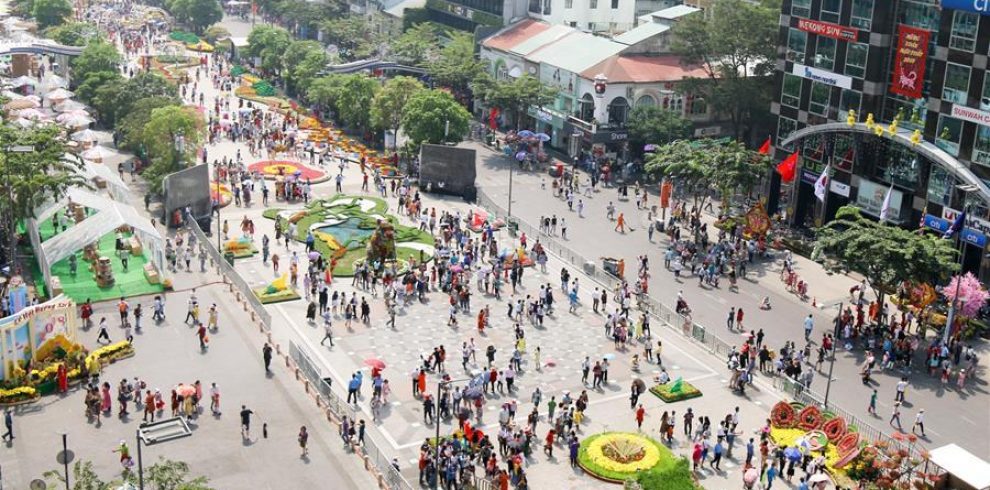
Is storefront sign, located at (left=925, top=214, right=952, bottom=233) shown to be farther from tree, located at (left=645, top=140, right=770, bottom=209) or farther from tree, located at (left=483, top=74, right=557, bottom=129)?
tree, located at (left=483, top=74, right=557, bottom=129)

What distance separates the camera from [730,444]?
4466 cm

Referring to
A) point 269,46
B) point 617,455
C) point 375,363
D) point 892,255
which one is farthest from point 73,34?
point 617,455

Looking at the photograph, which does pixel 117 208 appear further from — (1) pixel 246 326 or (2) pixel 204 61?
(2) pixel 204 61

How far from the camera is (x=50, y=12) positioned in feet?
475

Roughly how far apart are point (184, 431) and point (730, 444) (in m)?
21.2

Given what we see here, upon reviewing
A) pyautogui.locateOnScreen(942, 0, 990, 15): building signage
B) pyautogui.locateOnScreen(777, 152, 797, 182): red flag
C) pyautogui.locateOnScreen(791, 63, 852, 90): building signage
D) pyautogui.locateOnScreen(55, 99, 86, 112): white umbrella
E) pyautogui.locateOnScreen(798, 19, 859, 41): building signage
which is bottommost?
pyautogui.locateOnScreen(55, 99, 86, 112): white umbrella

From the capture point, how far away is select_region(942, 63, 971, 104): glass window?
204 feet

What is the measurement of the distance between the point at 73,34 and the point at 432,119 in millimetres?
59828

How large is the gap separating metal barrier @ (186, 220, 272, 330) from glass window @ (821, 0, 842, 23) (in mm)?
39198

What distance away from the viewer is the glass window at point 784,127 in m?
75.4

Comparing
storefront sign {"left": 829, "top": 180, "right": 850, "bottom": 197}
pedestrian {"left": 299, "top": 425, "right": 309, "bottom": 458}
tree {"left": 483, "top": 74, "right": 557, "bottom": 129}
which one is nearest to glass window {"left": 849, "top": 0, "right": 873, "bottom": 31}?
storefront sign {"left": 829, "top": 180, "right": 850, "bottom": 197}

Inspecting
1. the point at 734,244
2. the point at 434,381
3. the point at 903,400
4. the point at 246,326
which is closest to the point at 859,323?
the point at 903,400

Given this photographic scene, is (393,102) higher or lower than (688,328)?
higher

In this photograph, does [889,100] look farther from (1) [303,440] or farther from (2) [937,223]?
(1) [303,440]
